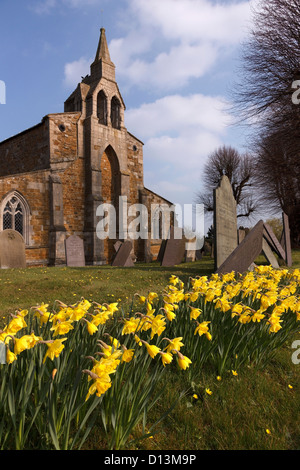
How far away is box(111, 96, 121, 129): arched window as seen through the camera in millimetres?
20984

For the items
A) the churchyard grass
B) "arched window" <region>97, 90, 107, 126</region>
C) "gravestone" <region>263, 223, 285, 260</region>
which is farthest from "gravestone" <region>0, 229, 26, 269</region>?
"arched window" <region>97, 90, 107, 126</region>

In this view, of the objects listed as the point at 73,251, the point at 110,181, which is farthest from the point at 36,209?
the point at 110,181

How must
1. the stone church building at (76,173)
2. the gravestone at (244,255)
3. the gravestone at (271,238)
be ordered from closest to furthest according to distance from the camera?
the gravestone at (244,255)
the gravestone at (271,238)
the stone church building at (76,173)

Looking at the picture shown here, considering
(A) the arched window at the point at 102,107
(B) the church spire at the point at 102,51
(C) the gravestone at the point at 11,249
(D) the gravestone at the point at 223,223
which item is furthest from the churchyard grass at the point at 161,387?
(B) the church spire at the point at 102,51

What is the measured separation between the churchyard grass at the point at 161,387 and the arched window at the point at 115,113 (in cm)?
1906

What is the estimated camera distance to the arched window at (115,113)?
2098 centimetres

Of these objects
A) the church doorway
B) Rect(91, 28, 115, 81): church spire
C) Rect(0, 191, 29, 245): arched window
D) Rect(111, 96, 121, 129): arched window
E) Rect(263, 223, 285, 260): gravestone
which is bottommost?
Rect(263, 223, 285, 260): gravestone

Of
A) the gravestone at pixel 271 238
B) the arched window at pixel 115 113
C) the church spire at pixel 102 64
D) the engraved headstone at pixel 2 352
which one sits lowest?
the engraved headstone at pixel 2 352

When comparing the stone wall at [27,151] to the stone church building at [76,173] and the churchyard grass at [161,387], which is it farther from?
the churchyard grass at [161,387]

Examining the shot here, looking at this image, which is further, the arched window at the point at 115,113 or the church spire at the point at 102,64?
the arched window at the point at 115,113

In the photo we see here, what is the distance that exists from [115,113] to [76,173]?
5455 millimetres

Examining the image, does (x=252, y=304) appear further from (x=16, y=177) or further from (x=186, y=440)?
(x=16, y=177)

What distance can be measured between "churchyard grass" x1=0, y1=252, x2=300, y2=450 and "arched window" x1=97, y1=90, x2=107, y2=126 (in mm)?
18845

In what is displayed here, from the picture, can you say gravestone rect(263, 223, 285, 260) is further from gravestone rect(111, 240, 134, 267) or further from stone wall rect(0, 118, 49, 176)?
stone wall rect(0, 118, 49, 176)
